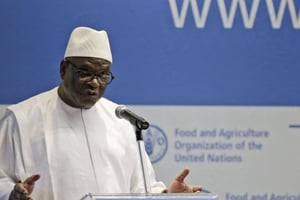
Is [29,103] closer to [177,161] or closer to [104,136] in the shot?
[104,136]

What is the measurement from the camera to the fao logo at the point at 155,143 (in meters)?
3.61

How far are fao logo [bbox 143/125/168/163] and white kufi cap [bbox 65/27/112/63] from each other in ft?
2.41

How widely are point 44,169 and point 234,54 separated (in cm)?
128

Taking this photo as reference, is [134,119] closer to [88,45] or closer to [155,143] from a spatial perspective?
[88,45]

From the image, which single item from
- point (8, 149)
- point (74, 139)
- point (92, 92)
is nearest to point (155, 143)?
point (74, 139)

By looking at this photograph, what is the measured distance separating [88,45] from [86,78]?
0.56 feet

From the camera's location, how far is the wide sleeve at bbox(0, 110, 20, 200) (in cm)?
286

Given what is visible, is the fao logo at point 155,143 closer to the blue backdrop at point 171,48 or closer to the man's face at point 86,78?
the blue backdrop at point 171,48

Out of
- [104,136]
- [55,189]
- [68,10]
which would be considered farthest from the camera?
[68,10]

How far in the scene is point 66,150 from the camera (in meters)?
2.97

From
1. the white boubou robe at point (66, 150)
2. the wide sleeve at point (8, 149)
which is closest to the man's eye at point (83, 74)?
the white boubou robe at point (66, 150)

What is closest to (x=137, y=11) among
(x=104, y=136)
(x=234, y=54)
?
(x=234, y=54)

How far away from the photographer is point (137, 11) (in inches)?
141

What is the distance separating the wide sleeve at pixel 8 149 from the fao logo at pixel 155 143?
A: 2.86 ft
